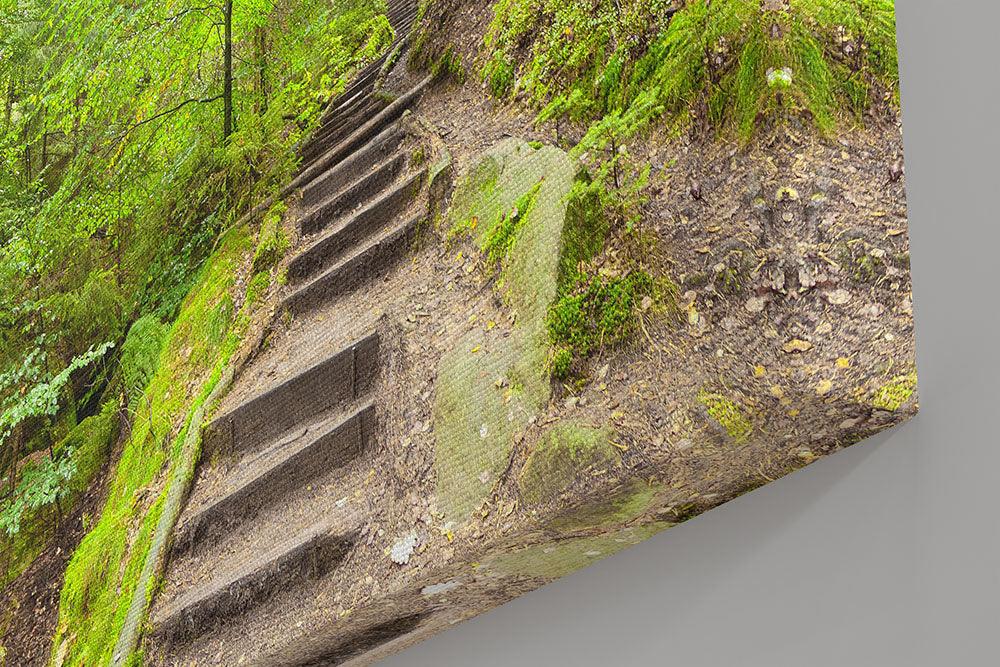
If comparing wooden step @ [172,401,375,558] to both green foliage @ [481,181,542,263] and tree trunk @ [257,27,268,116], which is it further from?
tree trunk @ [257,27,268,116]

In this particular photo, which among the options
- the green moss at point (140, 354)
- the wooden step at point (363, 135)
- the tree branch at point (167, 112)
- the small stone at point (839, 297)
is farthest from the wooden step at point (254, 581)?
the tree branch at point (167, 112)

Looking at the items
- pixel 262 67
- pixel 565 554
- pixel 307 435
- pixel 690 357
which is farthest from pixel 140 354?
pixel 690 357

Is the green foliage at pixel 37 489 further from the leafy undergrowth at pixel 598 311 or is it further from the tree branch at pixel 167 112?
the leafy undergrowth at pixel 598 311

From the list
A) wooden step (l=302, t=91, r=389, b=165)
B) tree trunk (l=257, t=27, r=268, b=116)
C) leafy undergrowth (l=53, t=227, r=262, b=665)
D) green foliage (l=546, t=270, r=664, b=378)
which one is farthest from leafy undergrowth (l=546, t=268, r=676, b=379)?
tree trunk (l=257, t=27, r=268, b=116)

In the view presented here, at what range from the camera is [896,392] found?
1.92 metres

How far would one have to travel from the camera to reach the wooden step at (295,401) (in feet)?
9.29

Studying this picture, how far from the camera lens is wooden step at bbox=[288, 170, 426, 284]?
9.59 ft

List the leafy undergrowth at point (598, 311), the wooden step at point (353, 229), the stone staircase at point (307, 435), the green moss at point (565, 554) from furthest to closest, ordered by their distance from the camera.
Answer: the wooden step at point (353, 229) → the stone staircase at point (307, 435) → the green moss at point (565, 554) → the leafy undergrowth at point (598, 311)

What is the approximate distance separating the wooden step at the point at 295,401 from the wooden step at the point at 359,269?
0.83ft

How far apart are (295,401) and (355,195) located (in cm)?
76

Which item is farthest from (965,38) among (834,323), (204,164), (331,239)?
(204,164)

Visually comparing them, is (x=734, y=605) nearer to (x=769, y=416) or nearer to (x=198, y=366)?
(x=769, y=416)

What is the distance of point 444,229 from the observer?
2.76m

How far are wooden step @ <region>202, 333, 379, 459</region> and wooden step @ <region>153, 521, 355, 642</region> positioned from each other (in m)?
0.39
